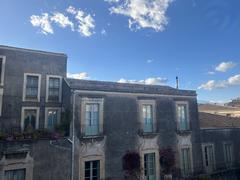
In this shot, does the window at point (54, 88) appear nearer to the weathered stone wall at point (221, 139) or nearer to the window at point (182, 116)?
the window at point (182, 116)

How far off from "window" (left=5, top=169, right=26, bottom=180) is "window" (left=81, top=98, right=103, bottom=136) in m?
4.22

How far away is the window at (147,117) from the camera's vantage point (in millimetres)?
18562

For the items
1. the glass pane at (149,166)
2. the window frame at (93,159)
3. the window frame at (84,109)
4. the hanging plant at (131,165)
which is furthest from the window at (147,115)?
the window frame at (93,159)

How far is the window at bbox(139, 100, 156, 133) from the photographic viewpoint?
1838cm

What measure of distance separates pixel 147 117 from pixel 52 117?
7189 millimetres

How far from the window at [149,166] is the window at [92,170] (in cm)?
394

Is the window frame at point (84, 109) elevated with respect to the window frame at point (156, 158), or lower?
elevated

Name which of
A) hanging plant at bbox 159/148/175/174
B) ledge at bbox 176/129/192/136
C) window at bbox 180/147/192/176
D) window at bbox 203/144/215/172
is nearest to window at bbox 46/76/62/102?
hanging plant at bbox 159/148/175/174

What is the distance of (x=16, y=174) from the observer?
13.1m

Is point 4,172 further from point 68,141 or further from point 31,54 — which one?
point 31,54

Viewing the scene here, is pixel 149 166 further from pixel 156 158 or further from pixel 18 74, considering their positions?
pixel 18 74

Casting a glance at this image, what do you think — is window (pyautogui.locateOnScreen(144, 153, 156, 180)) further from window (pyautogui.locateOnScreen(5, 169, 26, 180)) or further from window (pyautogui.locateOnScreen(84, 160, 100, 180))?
→ window (pyautogui.locateOnScreen(5, 169, 26, 180))

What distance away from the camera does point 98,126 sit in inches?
640

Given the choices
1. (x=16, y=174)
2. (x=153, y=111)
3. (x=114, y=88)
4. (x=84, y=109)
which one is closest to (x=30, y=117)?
(x=84, y=109)
